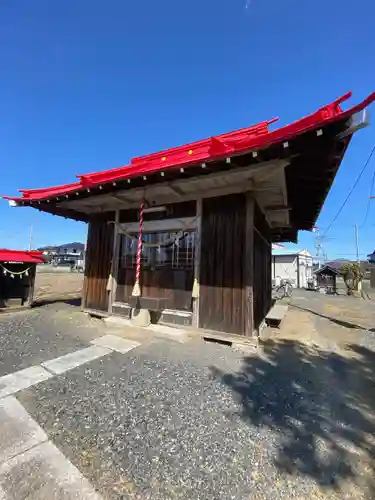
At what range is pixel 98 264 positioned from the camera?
23.9 feet

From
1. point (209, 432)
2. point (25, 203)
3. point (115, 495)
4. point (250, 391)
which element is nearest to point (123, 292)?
point (25, 203)

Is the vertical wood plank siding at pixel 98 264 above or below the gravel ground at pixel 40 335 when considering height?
above

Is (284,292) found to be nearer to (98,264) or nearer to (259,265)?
(259,265)

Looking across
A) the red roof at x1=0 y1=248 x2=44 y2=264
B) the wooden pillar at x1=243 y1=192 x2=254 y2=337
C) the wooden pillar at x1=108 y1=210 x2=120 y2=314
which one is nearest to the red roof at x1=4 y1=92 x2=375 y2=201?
the wooden pillar at x1=243 y1=192 x2=254 y2=337

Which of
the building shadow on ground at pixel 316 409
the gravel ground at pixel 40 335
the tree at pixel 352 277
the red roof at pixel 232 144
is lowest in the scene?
the building shadow on ground at pixel 316 409

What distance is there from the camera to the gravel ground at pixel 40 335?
3.88m

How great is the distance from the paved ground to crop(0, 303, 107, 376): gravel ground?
0.05 meters

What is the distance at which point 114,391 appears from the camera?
2982 mm

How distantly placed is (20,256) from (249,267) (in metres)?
6.85

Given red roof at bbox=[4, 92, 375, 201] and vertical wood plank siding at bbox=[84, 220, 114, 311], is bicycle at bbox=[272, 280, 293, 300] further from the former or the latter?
red roof at bbox=[4, 92, 375, 201]

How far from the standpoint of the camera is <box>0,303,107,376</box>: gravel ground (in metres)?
3.88

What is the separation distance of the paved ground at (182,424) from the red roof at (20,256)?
12.3 feet

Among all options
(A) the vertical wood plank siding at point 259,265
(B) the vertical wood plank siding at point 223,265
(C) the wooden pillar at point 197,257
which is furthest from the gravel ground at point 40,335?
(A) the vertical wood plank siding at point 259,265

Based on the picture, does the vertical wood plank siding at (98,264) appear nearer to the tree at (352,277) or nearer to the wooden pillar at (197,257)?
the wooden pillar at (197,257)
